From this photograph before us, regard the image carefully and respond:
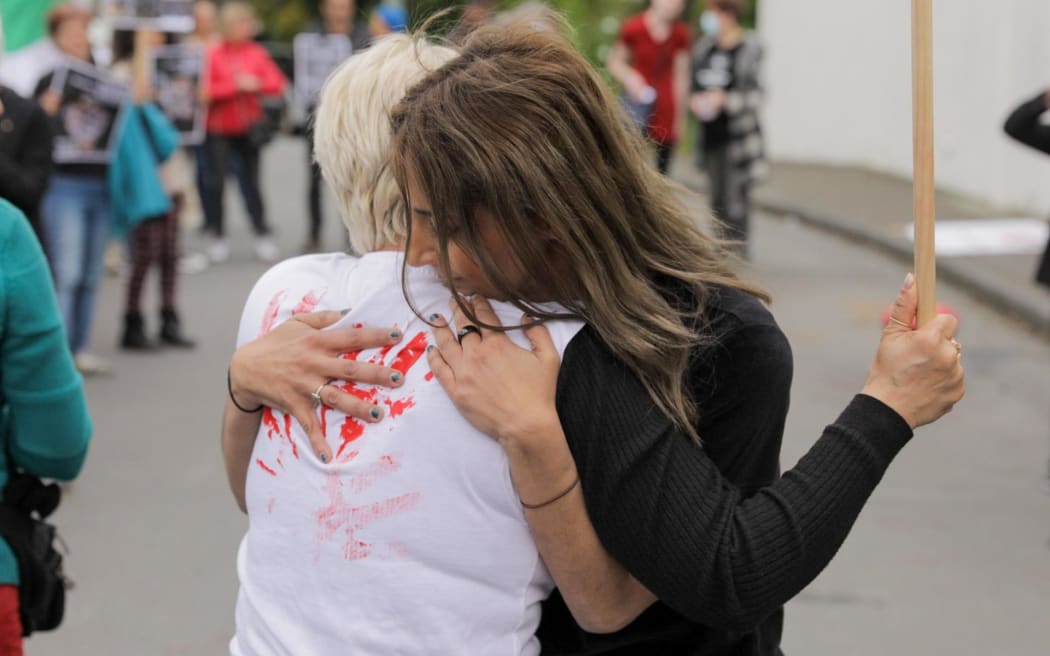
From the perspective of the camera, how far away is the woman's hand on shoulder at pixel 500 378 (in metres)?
1.67

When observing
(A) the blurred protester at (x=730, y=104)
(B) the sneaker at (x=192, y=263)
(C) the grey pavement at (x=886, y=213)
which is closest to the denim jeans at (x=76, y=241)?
(B) the sneaker at (x=192, y=263)

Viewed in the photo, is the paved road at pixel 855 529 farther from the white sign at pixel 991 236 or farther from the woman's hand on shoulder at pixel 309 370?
the woman's hand on shoulder at pixel 309 370

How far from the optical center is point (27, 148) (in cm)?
616

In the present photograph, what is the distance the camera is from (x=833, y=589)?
4984 millimetres

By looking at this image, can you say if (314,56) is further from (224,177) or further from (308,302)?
(308,302)

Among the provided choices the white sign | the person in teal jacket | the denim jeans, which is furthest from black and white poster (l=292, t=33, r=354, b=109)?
the person in teal jacket

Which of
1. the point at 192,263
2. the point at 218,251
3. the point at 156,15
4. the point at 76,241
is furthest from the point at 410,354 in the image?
the point at 218,251

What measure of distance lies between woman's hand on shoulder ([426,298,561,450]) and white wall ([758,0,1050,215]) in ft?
31.2

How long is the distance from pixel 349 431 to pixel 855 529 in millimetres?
4139

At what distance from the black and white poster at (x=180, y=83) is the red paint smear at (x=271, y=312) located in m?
9.48

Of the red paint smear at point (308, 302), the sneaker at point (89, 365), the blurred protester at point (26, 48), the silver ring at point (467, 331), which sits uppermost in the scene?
the silver ring at point (467, 331)

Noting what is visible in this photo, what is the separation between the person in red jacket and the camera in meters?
12.4

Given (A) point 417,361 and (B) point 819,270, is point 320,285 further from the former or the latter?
(B) point 819,270

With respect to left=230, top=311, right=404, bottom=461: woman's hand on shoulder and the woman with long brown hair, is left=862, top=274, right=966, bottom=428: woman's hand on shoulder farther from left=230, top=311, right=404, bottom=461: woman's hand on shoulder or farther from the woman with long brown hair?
left=230, top=311, right=404, bottom=461: woman's hand on shoulder
